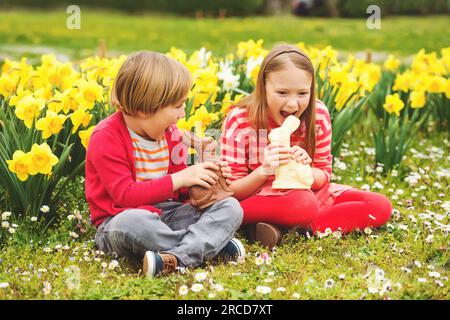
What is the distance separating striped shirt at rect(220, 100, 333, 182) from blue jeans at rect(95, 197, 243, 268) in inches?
10.8

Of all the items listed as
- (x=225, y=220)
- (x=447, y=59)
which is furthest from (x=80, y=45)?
(x=225, y=220)

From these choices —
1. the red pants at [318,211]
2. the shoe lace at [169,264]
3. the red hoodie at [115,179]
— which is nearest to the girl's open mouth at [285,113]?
the red pants at [318,211]

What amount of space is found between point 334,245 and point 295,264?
30 centimetres

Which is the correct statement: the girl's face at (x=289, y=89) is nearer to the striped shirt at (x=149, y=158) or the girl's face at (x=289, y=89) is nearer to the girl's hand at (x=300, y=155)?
the girl's hand at (x=300, y=155)

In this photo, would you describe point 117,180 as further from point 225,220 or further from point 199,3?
point 199,3

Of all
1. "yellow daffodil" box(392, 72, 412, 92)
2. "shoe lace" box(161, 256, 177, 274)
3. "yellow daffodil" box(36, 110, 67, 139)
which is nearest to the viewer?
"shoe lace" box(161, 256, 177, 274)

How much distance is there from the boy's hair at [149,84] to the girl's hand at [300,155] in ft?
1.62

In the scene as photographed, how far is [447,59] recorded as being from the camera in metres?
4.69

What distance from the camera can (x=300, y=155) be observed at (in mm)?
2852

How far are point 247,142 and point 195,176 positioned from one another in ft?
1.27

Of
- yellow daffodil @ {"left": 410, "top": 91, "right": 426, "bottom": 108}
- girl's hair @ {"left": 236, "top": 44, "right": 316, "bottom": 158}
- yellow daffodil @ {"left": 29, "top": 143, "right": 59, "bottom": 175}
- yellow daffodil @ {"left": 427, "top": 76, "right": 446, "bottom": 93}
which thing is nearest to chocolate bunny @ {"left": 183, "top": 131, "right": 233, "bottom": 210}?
girl's hair @ {"left": 236, "top": 44, "right": 316, "bottom": 158}

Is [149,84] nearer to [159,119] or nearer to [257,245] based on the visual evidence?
[159,119]

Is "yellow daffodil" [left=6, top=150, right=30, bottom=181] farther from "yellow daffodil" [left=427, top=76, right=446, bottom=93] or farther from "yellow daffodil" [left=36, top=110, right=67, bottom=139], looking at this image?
"yellow daffodil" [left=427, top=76, right=446, bottom=93]

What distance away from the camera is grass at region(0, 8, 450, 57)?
10320 mm
